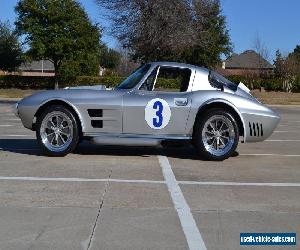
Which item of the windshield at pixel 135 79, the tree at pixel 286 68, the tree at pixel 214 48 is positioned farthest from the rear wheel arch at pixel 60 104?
the tree at pixel 286 68

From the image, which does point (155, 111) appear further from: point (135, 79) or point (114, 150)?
point (114, 150)

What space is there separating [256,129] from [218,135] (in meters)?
0.64

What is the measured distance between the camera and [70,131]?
9.33 m

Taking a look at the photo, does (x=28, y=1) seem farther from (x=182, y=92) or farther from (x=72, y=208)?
(x=72, y=208)

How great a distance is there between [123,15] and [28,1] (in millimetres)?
17175

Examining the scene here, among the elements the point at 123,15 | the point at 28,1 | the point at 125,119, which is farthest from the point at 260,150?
the point at 28,1

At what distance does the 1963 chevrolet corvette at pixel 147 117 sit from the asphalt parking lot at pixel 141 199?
1.11 ft

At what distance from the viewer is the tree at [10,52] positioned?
5000 cm

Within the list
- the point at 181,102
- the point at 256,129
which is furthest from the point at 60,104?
the point at 256,129

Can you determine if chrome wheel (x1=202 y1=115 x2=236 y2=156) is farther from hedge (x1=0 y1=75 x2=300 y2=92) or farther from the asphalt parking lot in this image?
hedge (x1=0 y1=75 x2=300 y2=92)

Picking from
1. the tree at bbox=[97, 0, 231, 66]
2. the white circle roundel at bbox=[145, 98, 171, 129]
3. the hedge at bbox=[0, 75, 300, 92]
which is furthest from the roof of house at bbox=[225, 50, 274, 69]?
the white circle roundel at bbox=[145, 98, 171, 129]

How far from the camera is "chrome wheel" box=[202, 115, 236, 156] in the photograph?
9312 mm

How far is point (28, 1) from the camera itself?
4475 cm

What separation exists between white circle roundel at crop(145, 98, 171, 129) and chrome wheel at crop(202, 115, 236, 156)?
2.24ft
